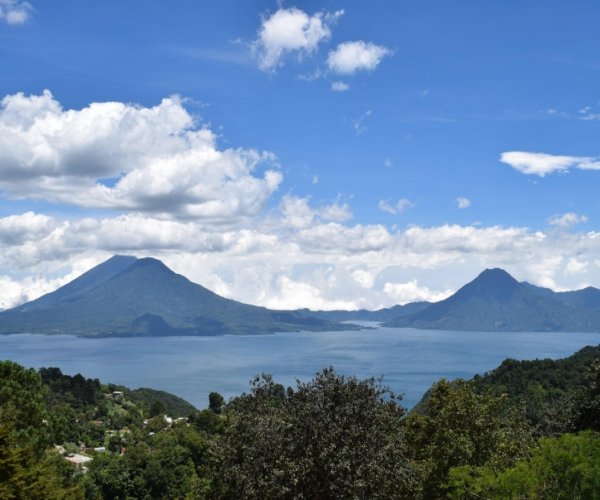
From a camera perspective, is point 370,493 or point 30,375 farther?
point 30,375

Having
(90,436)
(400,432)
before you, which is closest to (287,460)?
(400,432)

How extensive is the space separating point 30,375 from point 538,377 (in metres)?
89.2

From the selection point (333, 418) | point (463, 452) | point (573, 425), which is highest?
point (333, 418)

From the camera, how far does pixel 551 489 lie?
15.9m

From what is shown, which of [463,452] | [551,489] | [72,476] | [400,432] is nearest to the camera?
[551,489]

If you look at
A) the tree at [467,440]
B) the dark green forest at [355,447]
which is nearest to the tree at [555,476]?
the dark green forest at [355,447]

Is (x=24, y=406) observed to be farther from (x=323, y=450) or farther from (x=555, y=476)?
A: (x=555, y=476)

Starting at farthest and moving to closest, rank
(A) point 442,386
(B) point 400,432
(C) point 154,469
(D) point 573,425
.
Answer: (C) point 154,469 → (D) point 573,425 → (A) point 442,386 → (B) point 400,432

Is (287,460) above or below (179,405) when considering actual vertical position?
above

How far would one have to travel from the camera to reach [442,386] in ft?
94.0

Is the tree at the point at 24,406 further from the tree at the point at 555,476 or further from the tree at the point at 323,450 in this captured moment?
the tree at the point at 555,476

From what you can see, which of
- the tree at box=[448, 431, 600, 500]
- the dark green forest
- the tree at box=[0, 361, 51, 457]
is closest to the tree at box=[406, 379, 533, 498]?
the dark green forest

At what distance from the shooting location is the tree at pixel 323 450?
16.0 metres

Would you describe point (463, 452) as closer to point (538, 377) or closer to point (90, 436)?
point (90, 436)
